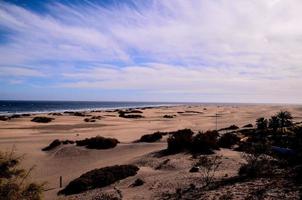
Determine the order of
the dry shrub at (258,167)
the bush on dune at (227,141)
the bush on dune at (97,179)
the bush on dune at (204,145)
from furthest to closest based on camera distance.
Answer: the bush on dune at (227,141) → the bush on dune at (204,145) → the bush on dune at (97,179) → the dry shrub at (258,167)

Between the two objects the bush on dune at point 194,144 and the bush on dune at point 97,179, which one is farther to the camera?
the bush on dune at point 194,144

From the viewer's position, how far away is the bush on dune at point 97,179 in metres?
16.0

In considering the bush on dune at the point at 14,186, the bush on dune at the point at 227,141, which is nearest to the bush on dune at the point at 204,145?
the bush on dune at the point at 227,141

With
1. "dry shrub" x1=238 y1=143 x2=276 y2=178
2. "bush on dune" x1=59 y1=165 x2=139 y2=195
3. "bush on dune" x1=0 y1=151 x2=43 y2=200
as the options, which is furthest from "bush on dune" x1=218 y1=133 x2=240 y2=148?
"bush on dune" x1=0 y1=151 x2=43 y2=200

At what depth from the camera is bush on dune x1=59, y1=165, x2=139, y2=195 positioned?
52.4 feet

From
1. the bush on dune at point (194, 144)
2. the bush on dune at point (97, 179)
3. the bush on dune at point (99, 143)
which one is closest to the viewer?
the bush on dune at point (97, 179)

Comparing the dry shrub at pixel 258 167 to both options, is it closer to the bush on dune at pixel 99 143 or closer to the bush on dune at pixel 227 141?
the bush on dune at pixel 227 141

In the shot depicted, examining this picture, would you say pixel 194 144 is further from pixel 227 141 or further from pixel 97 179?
pixel 97 179

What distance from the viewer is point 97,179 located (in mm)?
16562

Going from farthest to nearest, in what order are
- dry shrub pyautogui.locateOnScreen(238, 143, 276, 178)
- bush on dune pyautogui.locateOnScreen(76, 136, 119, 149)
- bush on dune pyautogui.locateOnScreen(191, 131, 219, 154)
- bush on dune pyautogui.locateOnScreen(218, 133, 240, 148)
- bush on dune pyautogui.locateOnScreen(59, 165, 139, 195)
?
1. bush on dune pyautogui.locateOnScreen(76, 136, 119, 149)
2. bush on dune pyautogui.locateOnScreen(218, 133, 240, 148)
3. bush on dune pyautogui.locateOnScreen(191, 131, 219, 154)
4. bush on dune pyautogui.locateOnScreen(59, 165, 139, 195)
5. dry shrub pyautogui.locateOnScreen(238, 143, 276, 178)

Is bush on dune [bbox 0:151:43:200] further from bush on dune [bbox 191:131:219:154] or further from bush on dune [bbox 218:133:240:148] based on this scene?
bush on dune [bbox 218:133:240:148]

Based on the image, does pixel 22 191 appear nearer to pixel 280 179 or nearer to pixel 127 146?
pixel 280 179

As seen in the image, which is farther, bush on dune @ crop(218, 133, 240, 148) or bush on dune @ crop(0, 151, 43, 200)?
bush on dune @ crop(218, 133, 240, 148)

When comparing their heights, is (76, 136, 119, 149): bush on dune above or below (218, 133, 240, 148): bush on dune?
below
